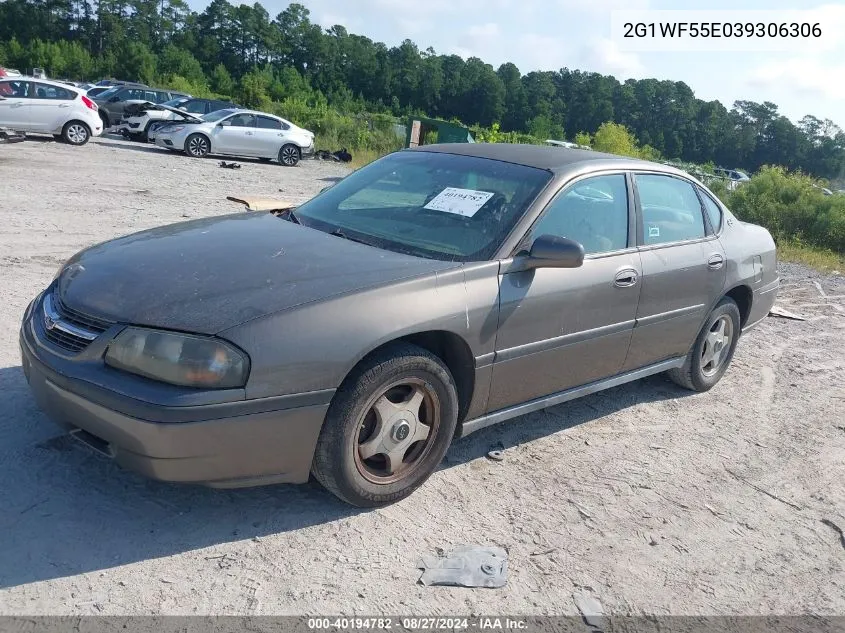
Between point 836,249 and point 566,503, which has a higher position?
point 836,249

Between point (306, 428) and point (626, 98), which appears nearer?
point (306, 428)

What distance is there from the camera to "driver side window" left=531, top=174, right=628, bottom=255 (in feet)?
13.0

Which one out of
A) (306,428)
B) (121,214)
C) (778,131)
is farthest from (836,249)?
(778,131)

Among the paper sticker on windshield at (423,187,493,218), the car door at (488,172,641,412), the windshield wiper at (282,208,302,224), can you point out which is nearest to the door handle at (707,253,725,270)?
the car door at (488,172,641,412)

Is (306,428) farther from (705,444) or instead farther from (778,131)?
(778,131)

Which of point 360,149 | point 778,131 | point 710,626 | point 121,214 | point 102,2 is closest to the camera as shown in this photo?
point 710,626

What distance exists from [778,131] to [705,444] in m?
74.0

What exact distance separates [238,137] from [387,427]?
61.9 ft

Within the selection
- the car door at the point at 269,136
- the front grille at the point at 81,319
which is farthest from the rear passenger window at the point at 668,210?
the car door at the point at 269,136

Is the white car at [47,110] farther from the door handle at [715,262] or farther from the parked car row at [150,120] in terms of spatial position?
the door handle at [715,262]

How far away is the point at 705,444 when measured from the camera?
4.58m

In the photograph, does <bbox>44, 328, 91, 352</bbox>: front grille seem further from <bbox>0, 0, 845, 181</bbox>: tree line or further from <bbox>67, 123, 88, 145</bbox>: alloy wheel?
<bbox>0, 0, 845, 181</bbox>: tree line

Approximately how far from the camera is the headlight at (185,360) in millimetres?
2787

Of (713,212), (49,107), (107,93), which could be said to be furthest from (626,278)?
(107,93)
